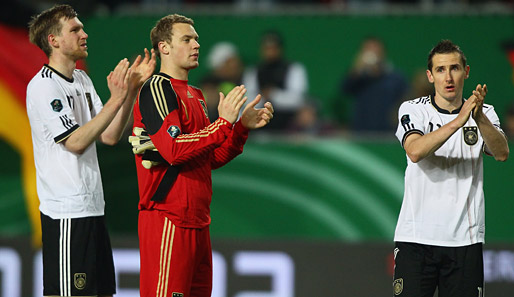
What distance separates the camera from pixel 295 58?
9008mm

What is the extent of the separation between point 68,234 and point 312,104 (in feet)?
13.5

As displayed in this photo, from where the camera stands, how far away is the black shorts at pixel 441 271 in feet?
17.3

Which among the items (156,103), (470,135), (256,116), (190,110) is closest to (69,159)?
(156,103)

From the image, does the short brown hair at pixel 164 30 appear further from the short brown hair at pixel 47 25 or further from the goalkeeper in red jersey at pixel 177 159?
the short brown hair at pixel 47 25

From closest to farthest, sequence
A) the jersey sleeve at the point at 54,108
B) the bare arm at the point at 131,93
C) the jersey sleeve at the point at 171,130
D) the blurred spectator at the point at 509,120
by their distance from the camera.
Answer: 1. the jersey sleeve at the point at 171,130
2. the jersey sleeve at the point at 54,108
3. the bare arm at the point at 131,93
4. the blurred spectator at the point at 509,120

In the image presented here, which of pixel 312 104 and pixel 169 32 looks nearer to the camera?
pixel 169 32

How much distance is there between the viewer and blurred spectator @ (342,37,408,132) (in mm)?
8758

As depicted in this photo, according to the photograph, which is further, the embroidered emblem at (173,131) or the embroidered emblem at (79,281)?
the embroidered emblem at (79,281)

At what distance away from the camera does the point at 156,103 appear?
5090mm

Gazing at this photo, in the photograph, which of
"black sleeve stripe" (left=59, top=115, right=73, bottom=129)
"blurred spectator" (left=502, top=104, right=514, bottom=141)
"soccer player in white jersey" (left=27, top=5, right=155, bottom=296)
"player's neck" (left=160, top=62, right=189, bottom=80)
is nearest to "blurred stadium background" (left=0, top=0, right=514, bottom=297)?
"blurred spectator" (left=502, top=104, right=514, bottom=141)

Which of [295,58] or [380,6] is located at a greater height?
[380,6]

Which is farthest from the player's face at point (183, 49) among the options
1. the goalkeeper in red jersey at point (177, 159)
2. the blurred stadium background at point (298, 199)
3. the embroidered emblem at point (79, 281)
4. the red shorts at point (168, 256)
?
the blurred stadium background at point (298, 199)

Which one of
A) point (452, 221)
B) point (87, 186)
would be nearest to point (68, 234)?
point (87, 186)

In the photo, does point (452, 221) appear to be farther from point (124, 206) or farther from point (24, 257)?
point (24, 257)
